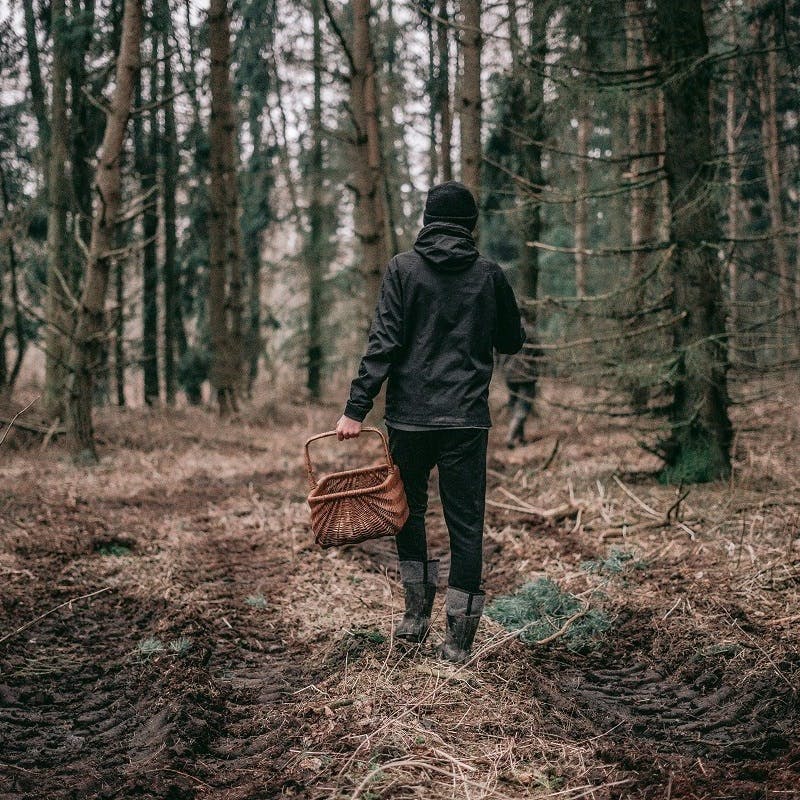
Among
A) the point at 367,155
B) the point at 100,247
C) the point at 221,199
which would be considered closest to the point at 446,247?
the point at 100,247

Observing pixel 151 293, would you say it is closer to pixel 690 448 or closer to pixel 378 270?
pixel 378 270

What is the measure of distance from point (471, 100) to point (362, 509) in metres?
6.99

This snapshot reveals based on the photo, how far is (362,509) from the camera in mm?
3828

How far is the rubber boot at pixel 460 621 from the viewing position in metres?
3.87

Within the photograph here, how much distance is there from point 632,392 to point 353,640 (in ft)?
14.6

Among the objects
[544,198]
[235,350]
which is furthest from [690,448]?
[235,350]

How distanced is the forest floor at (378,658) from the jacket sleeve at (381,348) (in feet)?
4.51

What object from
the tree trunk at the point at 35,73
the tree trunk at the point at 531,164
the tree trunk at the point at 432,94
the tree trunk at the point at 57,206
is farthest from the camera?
the tree trunk at the point at 432,94

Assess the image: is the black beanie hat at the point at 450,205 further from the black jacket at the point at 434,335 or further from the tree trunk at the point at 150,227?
the tree trunk at the point at 150,227

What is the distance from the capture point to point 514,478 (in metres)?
8.56

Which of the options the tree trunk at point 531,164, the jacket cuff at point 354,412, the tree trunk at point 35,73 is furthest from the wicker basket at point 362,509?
the tree trunk at point 35,73

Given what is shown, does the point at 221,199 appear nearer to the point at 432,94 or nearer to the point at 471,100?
the point at 432,94

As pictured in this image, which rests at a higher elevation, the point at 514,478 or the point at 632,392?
the point at 632,392

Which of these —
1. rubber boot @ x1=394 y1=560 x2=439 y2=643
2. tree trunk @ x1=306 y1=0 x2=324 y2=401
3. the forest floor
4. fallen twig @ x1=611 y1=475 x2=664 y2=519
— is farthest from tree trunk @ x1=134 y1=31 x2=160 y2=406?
rubber boot @ x1=394 y1=560 x2=439 y2=643
